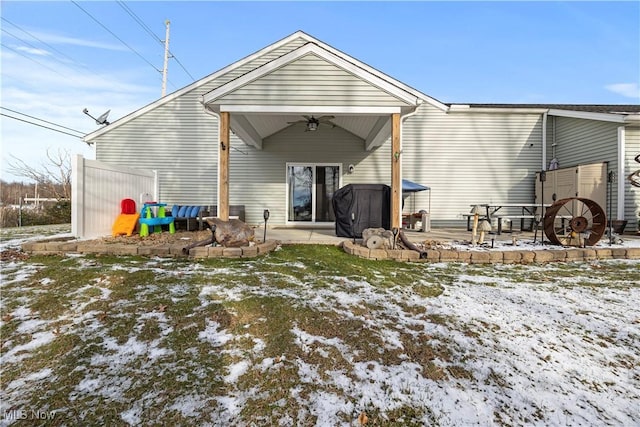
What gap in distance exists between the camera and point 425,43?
12547 mm

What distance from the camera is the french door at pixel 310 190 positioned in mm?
10117

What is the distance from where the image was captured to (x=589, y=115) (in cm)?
866

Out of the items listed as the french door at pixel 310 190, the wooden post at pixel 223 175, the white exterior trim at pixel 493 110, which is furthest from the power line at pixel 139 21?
the white exterior trim at pixel 493 110

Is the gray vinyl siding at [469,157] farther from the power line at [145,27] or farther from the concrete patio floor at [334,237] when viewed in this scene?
the power line at [145,27]

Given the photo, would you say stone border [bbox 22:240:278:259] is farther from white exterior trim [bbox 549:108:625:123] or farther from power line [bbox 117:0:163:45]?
power line [bbox 117:0:163:45]

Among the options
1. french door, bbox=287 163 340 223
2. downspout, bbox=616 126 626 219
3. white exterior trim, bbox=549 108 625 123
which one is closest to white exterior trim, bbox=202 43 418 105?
french door, bbox=287 163 340 223

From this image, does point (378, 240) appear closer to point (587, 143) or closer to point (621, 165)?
point (621, 165)

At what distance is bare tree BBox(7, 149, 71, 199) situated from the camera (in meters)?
18.1

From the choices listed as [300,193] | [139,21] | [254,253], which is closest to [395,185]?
[254,253]

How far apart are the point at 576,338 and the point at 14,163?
87.0 ft

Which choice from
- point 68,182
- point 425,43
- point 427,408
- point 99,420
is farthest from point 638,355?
point 68,182

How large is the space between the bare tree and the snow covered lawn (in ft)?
64.9

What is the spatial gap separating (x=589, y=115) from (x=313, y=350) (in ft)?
36.4

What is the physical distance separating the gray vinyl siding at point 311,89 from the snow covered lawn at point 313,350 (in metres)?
3.63
